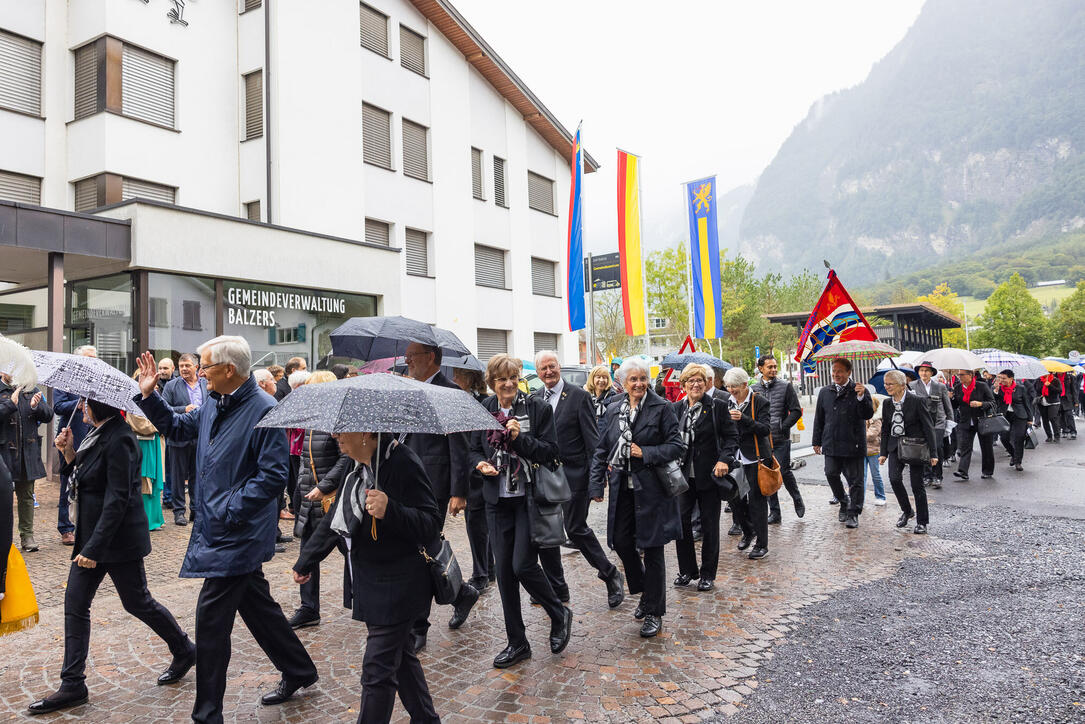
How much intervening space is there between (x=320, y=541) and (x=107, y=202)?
46.6 ft

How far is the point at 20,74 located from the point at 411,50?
35.0ft

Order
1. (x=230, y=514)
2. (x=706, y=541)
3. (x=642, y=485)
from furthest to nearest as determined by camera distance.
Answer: (x=706, y=541) < (x=642, y=485) < (x=230, y=514)

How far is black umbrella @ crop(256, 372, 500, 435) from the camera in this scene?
115 inches

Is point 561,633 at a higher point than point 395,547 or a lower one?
lower

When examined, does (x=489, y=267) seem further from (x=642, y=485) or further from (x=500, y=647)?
(x=500, y=647)

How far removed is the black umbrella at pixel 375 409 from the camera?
9.61ft

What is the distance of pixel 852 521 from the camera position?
867 cm

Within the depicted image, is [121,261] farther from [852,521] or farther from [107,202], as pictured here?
[852,521]

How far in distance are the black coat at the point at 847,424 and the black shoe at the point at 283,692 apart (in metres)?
6.65

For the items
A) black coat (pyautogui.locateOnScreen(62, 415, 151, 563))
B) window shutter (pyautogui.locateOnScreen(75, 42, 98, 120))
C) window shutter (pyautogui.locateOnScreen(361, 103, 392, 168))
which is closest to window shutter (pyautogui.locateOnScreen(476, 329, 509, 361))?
window shutter (pyautogui.locateOnScreen(361, 103, 392, 168))

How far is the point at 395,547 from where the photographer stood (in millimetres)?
3275

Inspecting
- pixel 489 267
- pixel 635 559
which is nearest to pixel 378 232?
pixel 489 267

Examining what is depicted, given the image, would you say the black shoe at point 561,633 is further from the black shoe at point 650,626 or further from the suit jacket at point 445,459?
the suit jacket at point 445,459

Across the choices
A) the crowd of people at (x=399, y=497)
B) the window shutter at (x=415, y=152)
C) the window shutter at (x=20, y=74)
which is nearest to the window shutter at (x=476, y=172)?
the window shutter at (x=415, y=152)
